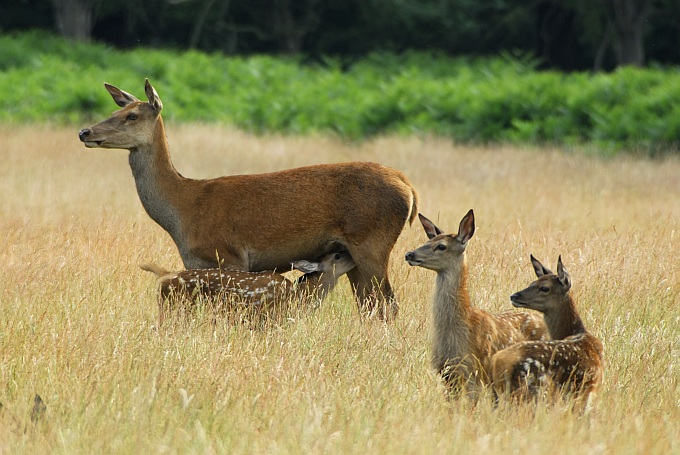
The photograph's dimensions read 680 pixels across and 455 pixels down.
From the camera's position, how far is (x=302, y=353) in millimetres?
6188

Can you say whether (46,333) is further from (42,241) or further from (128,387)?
(42,241)

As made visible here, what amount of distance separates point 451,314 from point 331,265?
178 centimetres

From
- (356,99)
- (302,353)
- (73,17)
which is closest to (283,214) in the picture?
(302,353)

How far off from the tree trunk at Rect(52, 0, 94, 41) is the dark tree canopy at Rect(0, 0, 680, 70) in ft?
0.11

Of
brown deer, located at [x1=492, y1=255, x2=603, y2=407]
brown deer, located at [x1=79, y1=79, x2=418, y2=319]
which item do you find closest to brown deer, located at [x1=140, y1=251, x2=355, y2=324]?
brown deer, located at [x1=79, y1=79, x2=418, y2=319]

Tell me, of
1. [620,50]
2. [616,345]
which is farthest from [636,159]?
[620,50]

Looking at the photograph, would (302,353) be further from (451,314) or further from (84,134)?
(84,134)

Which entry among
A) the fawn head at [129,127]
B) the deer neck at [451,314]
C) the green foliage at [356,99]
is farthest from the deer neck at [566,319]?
the green foliage at [356,99]

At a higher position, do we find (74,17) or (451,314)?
(451,314)

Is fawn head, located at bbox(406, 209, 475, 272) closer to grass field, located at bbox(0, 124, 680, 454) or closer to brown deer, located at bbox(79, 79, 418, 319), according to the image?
grass field, located at bbox(0, 124, 680, 454)

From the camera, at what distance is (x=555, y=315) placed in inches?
236

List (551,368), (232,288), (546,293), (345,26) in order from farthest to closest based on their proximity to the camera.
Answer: (345,26)
(232,288)
(546,293)
(551,368)

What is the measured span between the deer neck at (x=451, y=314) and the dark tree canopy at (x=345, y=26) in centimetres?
3275

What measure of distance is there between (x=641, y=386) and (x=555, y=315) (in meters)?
0.60
